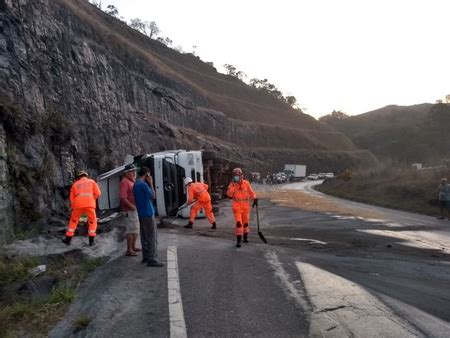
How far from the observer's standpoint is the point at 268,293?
5.93m

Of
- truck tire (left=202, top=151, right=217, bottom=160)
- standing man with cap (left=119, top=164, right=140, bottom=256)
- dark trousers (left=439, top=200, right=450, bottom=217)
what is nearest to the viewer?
standing man with cap (left=119, top=164, right=140, bottom=256)

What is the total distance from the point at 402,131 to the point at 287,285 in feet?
457

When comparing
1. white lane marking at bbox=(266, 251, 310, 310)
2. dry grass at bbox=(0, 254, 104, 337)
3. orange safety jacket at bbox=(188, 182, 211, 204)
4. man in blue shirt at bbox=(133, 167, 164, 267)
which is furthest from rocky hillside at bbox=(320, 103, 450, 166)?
dry grass at bbox=(0, 254, 104, 337)

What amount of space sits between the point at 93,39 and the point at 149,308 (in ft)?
125

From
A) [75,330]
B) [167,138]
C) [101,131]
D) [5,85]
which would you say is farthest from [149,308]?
[167,138]

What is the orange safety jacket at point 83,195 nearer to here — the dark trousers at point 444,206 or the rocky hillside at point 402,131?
the dark trousers at point 444,206

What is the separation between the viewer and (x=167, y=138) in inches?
1660

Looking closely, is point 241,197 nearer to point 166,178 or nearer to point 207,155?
point 166,178

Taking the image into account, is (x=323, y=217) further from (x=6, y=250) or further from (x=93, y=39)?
(x=93, y=39)

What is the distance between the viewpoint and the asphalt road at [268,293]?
4.82 m

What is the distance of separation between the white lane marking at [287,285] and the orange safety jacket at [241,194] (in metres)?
2.12

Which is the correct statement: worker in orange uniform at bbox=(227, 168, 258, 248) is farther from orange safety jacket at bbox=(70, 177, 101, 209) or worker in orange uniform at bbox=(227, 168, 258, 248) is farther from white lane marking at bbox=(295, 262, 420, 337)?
white lane marking at bbox=(295, 262, 420, 337)

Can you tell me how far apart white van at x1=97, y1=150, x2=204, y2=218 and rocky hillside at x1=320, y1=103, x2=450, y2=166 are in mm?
69893

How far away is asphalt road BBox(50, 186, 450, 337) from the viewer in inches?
190
